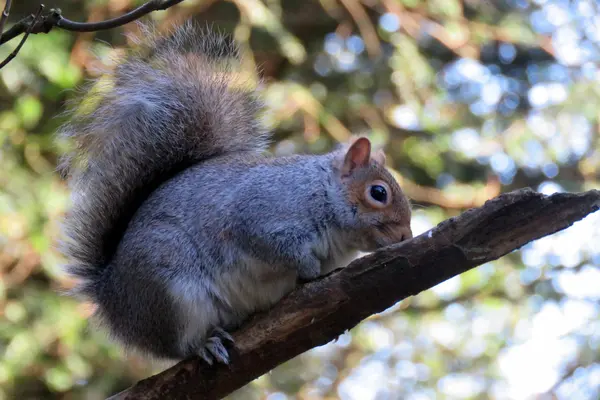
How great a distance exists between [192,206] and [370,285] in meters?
0.55

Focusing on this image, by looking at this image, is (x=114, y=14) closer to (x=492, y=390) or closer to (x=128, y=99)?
(x=128, y=99)

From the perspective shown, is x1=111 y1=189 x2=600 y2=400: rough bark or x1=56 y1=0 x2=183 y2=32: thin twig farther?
x1=111 y1=189 x2=600 y2=400: rough bark

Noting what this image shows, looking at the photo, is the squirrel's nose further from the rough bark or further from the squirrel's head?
the rough bark

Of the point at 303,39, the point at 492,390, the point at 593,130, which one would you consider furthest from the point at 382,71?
the point at 492,390

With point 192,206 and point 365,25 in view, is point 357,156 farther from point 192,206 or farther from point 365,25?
point 365,25

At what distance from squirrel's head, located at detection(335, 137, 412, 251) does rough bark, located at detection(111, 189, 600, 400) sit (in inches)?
9.5

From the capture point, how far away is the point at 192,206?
1748mm

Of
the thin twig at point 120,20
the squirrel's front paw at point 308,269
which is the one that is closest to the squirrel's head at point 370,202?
the squirrel's front paw at point 308,269

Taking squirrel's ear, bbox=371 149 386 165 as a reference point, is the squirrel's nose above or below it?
below

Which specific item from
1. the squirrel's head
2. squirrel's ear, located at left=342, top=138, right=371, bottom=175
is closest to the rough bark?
the squirrel's head

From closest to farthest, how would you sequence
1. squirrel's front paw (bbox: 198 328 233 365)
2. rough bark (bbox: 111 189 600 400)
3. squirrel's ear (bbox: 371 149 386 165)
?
rough bark (bbox: 111 189 600 400) → squirrel's front paw (bbox: 198 328 233 365) → squirrel's ear (bbox: 371 149 386 165)

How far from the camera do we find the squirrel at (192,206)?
1.64 m

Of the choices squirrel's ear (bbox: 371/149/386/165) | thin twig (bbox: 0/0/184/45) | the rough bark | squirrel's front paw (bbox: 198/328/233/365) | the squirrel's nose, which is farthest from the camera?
squirrel's ear (bbox: 371/149/386/165)

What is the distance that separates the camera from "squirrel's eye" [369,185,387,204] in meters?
1.71
